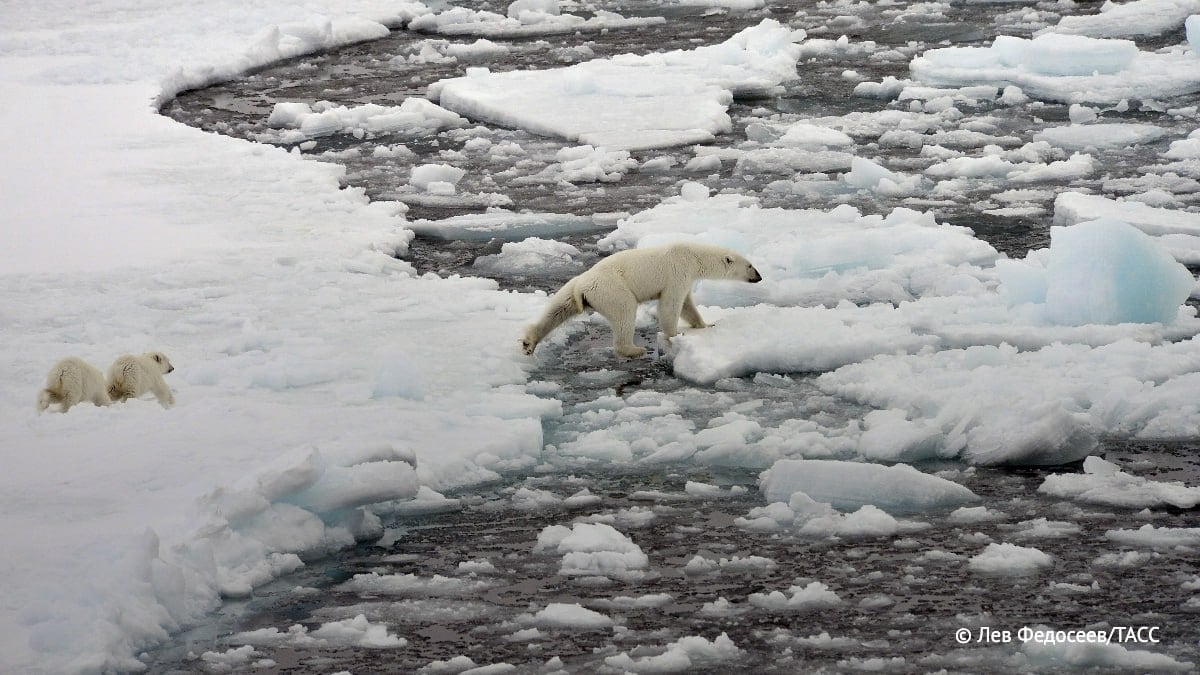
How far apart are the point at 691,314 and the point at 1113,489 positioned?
2.70 meters

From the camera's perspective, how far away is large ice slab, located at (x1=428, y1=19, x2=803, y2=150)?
12.8 metres

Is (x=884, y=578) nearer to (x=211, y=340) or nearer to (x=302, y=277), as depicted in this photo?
(x=211, y=340)

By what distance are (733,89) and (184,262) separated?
7.57 meters

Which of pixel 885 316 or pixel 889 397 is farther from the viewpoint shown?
pixel 885 316

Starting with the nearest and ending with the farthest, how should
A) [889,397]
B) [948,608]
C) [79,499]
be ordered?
[948,608]
[79,499]
[889,397]

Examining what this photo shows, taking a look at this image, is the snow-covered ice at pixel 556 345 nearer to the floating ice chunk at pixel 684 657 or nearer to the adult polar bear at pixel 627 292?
the floating ice chunk at pixel 684 657

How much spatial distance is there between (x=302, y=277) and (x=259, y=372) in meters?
2.09

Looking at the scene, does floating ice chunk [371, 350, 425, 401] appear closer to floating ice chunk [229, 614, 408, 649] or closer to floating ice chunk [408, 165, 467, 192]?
floating ice chunk [229, 614, 408, 649]

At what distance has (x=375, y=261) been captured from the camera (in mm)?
8711

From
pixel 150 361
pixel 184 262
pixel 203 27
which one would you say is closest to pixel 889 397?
pixel 150 361

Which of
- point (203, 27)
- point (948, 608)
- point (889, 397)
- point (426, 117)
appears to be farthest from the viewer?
point (203, 27)

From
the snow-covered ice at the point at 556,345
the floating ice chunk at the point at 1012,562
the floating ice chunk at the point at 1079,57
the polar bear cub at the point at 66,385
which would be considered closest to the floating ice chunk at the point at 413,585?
the snow-covered ice at the point at 556,345

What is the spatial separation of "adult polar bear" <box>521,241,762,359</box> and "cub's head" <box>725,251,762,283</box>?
0.21 m

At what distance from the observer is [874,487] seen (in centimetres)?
504
